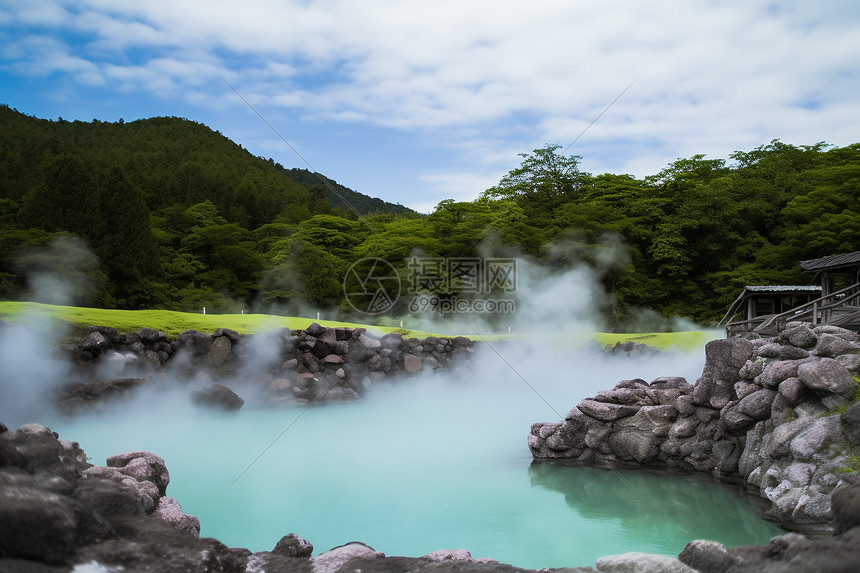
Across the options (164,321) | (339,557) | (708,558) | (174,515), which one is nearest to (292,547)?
(339,557)

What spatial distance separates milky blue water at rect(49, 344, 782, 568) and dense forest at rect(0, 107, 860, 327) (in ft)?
33.4

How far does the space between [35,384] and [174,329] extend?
9.03 feet

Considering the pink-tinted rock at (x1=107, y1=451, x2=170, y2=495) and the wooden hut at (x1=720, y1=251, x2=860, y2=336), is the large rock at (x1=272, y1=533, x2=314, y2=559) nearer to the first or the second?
the pink-tinted rock at (x1=107, y1=451, x2=170, y2=495)

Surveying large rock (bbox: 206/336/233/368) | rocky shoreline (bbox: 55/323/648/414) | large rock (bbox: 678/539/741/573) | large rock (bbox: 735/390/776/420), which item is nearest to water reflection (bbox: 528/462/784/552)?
large rock (bbox: 735/390/776/420)

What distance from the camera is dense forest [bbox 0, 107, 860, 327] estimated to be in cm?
2023

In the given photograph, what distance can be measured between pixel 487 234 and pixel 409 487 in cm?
1771

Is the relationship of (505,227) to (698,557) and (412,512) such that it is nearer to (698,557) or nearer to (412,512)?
(412,512)

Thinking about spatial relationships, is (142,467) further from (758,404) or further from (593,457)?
(758,404)

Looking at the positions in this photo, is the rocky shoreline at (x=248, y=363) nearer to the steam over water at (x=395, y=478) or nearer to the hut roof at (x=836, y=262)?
the steam over water at (x=395, y=478)

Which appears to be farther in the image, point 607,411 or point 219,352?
point 219,352

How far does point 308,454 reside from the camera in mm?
7270

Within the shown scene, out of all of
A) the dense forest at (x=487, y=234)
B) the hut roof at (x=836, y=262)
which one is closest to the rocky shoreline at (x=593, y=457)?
the hut roof at (x=836, y=262)

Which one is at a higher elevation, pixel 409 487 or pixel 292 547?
pixel 292 547

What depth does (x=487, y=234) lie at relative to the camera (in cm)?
2305
